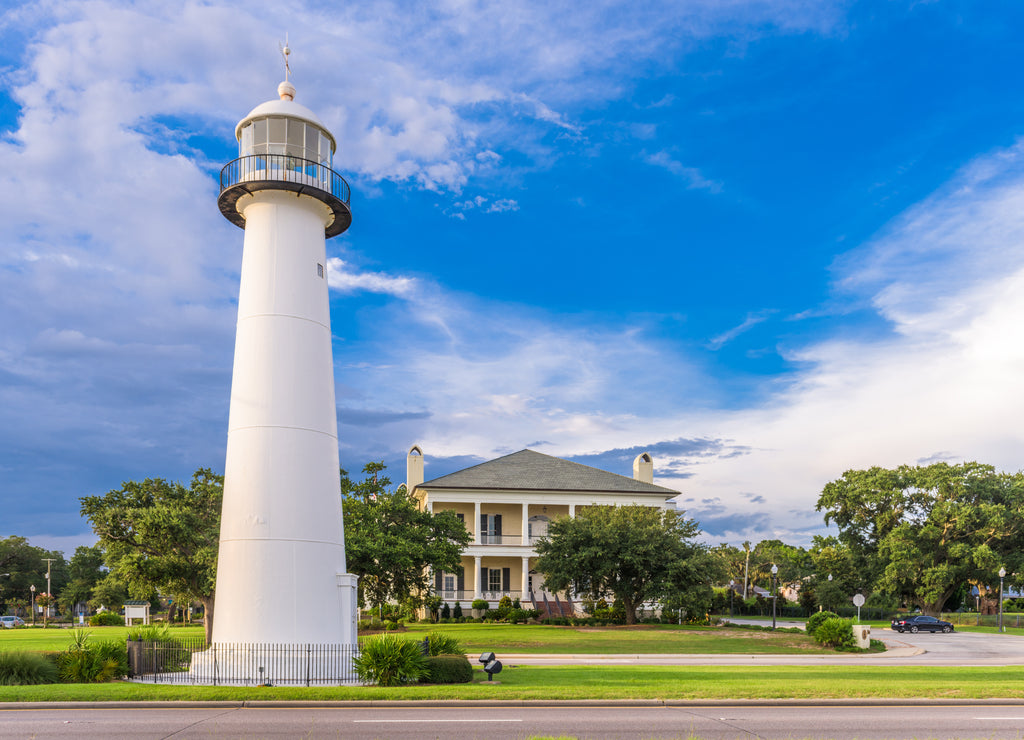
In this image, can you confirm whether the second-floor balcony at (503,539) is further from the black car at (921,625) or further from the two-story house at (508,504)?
the black car at (921,625)

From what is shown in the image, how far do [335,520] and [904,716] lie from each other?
13.0 metres

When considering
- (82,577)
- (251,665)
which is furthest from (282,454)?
(82,577)

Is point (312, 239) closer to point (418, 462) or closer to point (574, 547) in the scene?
point (574, 547)

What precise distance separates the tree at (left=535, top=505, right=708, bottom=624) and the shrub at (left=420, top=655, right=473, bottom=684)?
25325 millimetres

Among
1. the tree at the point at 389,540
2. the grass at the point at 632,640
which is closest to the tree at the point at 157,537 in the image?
the tree at the point at 389,540

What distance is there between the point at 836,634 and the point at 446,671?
2244cm

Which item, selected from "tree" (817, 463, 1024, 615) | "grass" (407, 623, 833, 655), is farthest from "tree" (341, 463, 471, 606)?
"tree" (817, 463, 1024, 615)

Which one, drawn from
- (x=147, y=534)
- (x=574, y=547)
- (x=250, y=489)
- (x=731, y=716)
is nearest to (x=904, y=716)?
(x=731, y=716)

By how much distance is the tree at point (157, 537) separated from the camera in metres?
29.1

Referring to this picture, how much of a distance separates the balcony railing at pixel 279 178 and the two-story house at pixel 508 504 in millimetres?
39051

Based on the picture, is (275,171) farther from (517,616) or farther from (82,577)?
(82,577)

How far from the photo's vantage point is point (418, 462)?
62469 millimetres

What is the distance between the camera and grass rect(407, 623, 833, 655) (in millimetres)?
31734

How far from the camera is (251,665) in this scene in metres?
18.5
